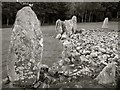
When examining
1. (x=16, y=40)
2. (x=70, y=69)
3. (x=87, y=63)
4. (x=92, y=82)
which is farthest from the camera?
(x=87, y=63)

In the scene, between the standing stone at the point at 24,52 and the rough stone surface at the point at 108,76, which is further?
the rough stone surface at the point at 108,76

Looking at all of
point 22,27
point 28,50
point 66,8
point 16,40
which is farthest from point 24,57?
point 66,8

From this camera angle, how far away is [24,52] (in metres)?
5.07

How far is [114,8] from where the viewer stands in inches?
1464

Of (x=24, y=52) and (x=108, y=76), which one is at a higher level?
(x=24, y=52)

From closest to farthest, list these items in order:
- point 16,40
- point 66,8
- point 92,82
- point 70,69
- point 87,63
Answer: point 16,40 < point 92,82 < point 70,69 < point 87,63 < point 66,8

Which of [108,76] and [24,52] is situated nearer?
[24,52]

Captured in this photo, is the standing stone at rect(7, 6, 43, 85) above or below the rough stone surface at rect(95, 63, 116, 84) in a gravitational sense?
above

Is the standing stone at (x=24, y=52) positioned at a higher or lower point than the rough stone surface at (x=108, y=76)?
higher

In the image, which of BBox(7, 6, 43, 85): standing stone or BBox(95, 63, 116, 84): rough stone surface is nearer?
BBox(7, 6, 43, 85): standing stone

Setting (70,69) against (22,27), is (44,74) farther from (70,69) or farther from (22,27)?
(22,27)

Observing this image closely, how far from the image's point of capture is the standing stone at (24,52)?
16.6 ft

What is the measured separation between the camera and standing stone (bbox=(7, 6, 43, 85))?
5.05 metres

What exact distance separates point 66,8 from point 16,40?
109 ft
